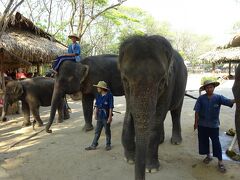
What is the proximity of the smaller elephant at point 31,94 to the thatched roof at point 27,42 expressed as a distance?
2336 mm

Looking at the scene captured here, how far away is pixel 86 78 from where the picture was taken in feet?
25.5

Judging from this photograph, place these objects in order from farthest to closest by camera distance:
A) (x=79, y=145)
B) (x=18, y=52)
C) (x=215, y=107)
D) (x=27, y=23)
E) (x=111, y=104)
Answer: (x=27, y=23) → (x=18, y=52) → (x=79, y=145) → (x=111, y=104) → (x=215, y=107)

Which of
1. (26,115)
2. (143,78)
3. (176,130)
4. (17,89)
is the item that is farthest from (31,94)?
(143,78)

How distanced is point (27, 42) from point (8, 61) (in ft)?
5.97

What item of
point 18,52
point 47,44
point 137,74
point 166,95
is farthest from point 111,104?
point 47,44

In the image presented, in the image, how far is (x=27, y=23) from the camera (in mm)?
13047

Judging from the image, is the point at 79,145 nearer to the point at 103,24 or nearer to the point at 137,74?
the point at 137,74

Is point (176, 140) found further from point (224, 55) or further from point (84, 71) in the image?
point (224, 55)

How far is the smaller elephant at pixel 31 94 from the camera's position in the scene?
8.85 meters

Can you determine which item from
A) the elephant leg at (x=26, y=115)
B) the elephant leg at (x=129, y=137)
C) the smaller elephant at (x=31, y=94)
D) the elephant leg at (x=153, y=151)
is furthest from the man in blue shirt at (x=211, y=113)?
the elephant leg at (x=26, y=115)

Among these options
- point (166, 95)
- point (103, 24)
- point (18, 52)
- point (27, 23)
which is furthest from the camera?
point (103, 24)

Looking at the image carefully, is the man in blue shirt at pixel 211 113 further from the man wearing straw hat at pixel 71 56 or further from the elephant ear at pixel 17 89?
the elephant ear at pixel 17 89

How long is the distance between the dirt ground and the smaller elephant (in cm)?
81

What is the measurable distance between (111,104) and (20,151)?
2040 mm
